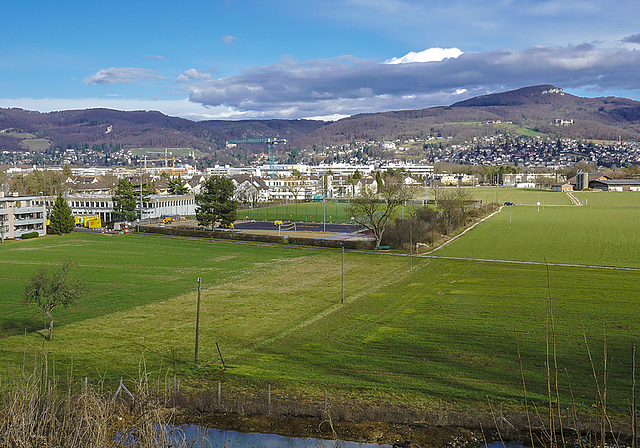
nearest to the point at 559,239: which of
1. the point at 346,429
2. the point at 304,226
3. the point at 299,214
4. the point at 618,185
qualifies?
the point at 304,226

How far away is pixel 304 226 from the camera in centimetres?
6838

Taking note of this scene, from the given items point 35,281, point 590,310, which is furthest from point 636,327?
point 35,281

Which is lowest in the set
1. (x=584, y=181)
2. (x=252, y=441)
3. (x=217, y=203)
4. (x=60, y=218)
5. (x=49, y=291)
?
(x=252, y=441)

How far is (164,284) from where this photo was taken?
108 ft

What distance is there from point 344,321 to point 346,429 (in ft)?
35.4

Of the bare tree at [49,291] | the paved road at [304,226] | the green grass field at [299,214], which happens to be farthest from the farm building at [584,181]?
the bare tree at [49,291]

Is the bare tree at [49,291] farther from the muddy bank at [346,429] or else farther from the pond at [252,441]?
the pond at [252,441]

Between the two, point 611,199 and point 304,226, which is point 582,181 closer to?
point 611,199

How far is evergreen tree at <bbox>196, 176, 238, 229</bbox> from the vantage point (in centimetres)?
5994

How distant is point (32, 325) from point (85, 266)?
16.3 m

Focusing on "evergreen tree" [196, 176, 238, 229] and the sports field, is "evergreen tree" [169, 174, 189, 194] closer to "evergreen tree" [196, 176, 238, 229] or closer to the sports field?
"evergreen tree" [196, 176, 238, 229]

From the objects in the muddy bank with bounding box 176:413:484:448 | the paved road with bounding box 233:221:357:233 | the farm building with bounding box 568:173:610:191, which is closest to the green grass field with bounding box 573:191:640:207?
the farm building with bounding box 568:173:610:191

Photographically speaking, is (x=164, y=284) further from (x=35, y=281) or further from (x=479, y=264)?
(x=479, y=264)

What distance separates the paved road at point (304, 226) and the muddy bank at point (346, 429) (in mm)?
48186
